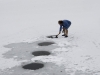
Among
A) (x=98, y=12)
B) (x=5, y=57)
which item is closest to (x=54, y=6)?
(x=98, y=12)

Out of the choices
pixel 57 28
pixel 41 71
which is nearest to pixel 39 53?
pixel 41 71

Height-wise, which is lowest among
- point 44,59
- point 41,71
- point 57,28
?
point 41,71

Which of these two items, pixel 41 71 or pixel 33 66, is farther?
pixel 33 66

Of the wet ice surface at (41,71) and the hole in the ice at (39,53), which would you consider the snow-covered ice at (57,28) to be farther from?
the hole in the ice at (39,53)

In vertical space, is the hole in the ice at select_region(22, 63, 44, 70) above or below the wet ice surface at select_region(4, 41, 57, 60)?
below

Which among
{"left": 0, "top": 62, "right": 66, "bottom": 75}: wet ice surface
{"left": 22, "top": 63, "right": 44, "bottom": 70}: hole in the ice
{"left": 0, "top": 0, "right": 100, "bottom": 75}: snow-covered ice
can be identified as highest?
{"left": 0, "top": 0, "right": 100, "bottom": 75}: snow-covered ice

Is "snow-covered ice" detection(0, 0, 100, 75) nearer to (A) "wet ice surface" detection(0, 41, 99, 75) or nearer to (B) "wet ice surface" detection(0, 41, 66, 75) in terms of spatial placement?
(A) "wet ice surface" detection(0, 41, 99, 75)

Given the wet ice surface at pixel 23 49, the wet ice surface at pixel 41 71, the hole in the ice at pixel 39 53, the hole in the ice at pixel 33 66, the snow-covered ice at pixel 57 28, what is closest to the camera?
the wet ice surface at pixel 41 71

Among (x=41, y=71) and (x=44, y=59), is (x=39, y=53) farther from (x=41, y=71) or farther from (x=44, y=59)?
(x=41, y=71)

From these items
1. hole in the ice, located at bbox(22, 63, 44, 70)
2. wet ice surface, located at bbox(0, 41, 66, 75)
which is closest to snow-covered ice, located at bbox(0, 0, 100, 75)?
wet ice surface, located at bbox(0, 41, 66, 75)

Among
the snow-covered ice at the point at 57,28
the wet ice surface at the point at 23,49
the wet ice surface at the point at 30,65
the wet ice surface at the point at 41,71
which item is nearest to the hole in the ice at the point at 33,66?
the wet ice surface at the point at 30,65

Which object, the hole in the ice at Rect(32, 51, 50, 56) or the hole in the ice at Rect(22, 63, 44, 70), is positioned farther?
the hole in the ice at Rect(32, 51, 50, 56)

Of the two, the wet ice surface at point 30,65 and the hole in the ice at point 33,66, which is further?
the hole in the ice at point 33,66

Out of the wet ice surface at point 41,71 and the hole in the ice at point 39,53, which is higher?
the hole in the ice at point 39,53
